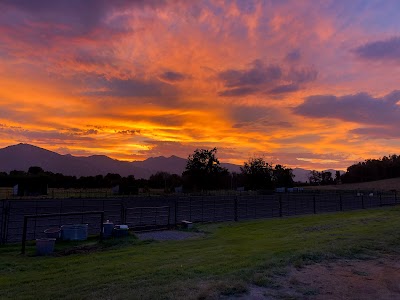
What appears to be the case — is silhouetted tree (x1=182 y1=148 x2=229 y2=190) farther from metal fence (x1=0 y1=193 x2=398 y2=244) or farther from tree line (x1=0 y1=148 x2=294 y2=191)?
metal fence (x1=0 y1=193 x2=398 y2=244)

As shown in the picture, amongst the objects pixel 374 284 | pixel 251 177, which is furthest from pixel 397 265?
pixel 251 177

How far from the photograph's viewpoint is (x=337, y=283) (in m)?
8.74

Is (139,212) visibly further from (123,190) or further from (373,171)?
(373,171)

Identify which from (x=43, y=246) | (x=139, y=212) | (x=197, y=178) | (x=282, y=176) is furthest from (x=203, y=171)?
(x=43, y=246)

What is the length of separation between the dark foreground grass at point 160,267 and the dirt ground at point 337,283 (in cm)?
39

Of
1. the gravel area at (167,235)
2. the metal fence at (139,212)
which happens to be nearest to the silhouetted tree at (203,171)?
the metal fence at (139,212)

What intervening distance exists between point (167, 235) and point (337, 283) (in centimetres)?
1227

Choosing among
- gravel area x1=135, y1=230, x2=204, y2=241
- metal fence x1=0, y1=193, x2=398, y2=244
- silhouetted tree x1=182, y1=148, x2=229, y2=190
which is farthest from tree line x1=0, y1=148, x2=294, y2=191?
gravel area x1=135, y1=230, x2=204, y2=241

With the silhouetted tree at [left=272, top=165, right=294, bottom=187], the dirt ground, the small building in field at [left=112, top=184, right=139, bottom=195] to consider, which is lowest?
the dirt ground

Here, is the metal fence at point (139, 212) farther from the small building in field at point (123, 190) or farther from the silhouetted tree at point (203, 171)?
the silhouetted tree at point (203, 171)

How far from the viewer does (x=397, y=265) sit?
11109mm

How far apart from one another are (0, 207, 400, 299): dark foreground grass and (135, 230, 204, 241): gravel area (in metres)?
1.89

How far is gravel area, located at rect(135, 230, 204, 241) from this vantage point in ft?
61.9

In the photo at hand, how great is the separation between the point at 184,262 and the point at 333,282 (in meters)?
4.14
